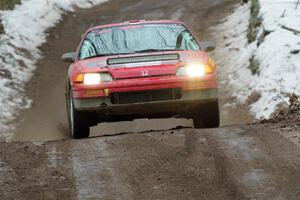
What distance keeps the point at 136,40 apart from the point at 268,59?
6.17 meters

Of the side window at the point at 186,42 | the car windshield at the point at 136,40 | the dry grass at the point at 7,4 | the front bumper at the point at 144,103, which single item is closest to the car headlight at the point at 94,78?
the front bumper at the point at 144,103

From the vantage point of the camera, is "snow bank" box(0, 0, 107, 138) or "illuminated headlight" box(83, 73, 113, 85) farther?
"snow bank" box(0, 0, 107, 138)

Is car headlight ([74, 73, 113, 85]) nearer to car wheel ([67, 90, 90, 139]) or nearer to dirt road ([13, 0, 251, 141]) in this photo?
car wheel ([67, 90, 90, 139])

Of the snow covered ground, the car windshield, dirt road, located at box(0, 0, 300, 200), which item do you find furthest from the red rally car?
the snow covered ground

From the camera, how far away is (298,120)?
7.94m

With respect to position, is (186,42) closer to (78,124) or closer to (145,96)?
(145,96)

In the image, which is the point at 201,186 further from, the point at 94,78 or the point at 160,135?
the point at 94,78

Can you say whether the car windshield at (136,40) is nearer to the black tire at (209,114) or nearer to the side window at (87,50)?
the side window at (87,50)

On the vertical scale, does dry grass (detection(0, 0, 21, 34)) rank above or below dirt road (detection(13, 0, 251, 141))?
A: above

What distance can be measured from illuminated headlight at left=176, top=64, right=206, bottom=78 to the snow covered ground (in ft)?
14.7

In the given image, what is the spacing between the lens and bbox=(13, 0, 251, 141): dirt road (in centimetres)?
1295

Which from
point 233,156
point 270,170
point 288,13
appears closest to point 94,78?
point 233,156

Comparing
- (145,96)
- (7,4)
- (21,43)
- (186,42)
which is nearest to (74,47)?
(21,43)

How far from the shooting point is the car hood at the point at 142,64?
7809 mm
